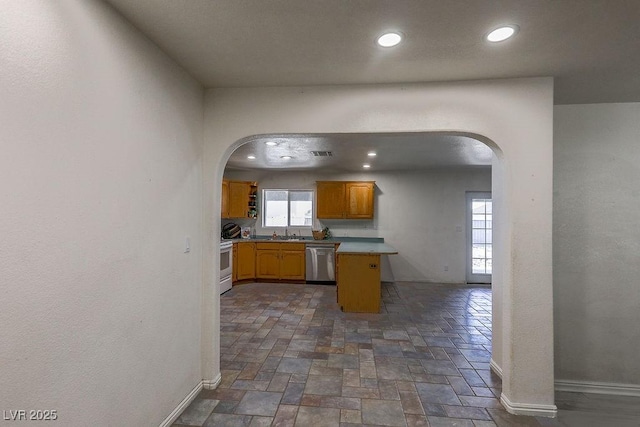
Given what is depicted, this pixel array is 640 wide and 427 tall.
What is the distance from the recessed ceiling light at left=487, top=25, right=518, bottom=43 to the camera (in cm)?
158

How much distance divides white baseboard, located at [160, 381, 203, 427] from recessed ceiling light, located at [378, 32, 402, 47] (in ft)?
9.12

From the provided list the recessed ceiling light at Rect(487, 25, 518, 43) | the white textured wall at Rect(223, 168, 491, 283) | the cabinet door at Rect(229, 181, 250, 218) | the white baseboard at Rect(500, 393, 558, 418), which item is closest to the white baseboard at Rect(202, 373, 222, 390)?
the white baseboard at Rect(500, 393, 558, 418)

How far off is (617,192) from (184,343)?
12.8 feet

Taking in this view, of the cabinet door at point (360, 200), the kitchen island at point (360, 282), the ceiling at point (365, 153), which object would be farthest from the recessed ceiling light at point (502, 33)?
the cabinet door at point (360, 200)

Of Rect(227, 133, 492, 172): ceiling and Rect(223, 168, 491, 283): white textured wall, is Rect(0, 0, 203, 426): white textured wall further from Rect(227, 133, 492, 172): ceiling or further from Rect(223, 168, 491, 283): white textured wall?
Rect(223, 168, 491, 283): white textured wall

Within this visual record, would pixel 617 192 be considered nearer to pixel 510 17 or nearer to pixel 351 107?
pixel 510 17

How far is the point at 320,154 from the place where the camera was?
474cm

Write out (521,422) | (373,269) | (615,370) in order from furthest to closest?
(373,269) < (615,370) < (521,422)

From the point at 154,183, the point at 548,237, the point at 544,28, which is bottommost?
the point at 548,237

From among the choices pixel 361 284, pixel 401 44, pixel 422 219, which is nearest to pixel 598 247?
pixel 401 44

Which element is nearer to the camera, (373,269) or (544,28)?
(544,28)

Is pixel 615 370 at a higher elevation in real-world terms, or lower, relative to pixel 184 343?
lower

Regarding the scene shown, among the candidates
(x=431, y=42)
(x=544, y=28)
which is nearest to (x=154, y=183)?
(x=431, y=42)

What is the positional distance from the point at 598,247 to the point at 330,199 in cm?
451
